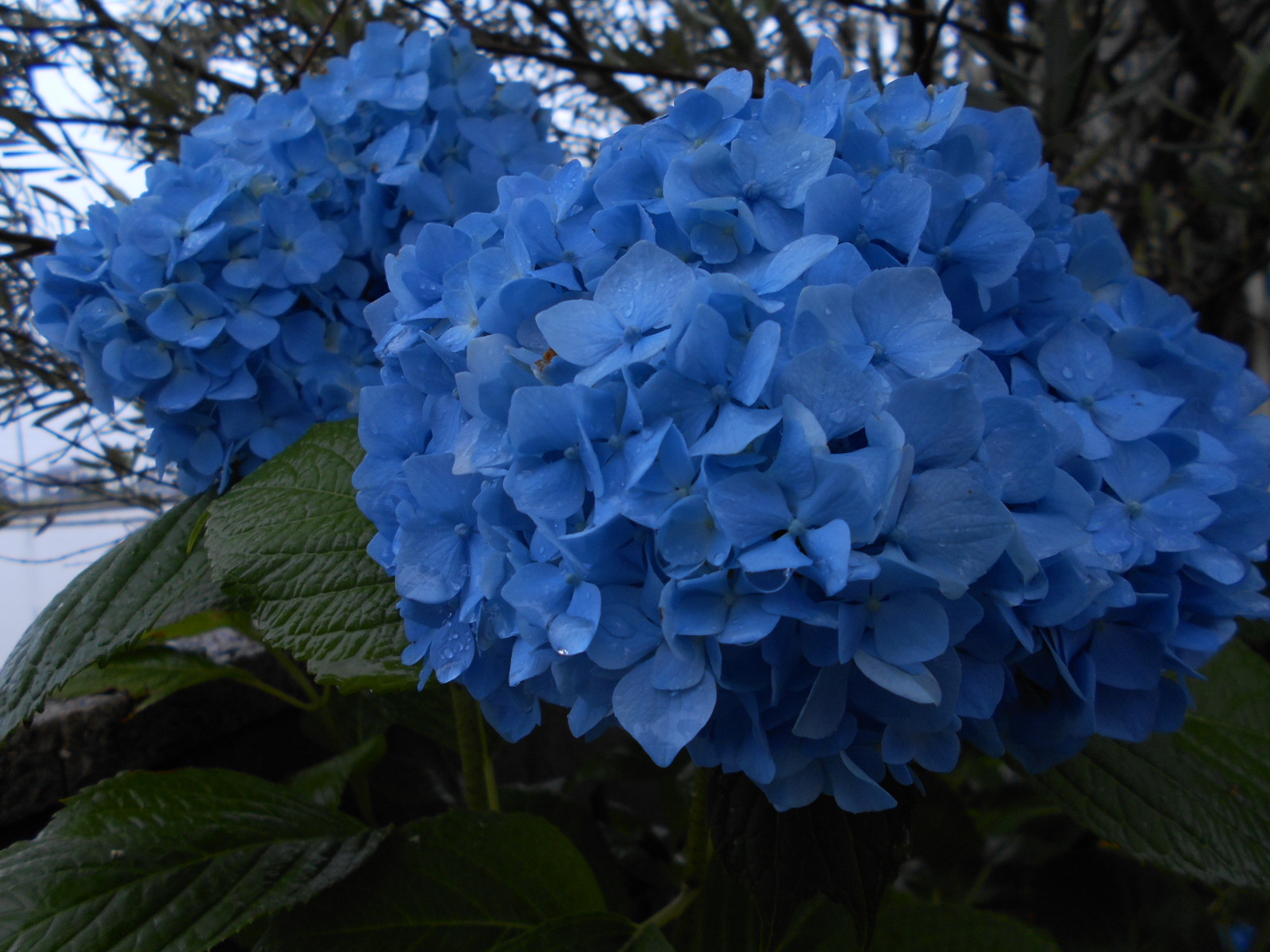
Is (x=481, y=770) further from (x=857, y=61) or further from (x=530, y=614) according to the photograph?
(x=857, y=61)

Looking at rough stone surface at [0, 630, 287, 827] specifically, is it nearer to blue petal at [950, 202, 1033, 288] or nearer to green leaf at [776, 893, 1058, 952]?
green leaf at [776, 893, 1058, 952]

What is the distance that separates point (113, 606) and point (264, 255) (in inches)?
11.4

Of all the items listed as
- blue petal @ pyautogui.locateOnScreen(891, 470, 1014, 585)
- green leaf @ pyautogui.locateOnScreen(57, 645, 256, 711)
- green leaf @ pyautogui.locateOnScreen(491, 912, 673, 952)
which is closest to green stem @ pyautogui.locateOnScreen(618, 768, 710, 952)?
green leaf @ pyautogui.locateOnScreen(491, 912, 673, 952)

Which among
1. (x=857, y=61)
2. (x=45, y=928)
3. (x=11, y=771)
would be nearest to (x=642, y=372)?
(x=45, y=928)

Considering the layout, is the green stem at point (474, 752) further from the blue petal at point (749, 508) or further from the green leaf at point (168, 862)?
the blue petal at point (749, 508)

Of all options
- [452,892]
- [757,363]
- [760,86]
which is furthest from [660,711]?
[760,86]

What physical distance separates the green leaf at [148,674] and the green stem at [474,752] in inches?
10.2

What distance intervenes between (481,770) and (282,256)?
48 cm

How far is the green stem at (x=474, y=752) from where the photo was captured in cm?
73

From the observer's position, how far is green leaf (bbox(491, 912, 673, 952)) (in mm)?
591

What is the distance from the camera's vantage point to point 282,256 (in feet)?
2.17

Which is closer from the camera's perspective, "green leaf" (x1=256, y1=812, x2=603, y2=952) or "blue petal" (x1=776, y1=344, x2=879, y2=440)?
"blue petal" (x1=776, y1=344, x2=879, y2=440)

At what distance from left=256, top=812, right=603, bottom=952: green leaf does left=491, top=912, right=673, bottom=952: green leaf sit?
11mm

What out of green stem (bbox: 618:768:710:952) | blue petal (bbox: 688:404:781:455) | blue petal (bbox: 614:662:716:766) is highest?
blue petal (bbox: 688:404:781:455)
